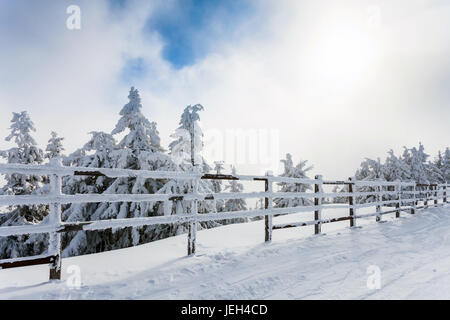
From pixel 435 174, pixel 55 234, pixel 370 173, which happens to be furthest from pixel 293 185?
pixel 435 174

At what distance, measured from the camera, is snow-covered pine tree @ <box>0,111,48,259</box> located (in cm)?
1305

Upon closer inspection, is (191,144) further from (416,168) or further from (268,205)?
(416,168)

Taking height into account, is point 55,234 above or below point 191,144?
below

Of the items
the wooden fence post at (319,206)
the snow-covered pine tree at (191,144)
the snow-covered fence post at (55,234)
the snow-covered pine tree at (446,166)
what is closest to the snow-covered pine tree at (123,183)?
the snow-covered pine tree at (191,144)

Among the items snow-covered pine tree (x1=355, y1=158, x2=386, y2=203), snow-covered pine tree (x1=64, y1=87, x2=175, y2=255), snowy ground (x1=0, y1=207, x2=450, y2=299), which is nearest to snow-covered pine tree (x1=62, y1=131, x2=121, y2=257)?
snow-covered pine tree (x1=64, y1=87, x2=175, y2=255)

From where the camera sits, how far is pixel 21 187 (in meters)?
14.6

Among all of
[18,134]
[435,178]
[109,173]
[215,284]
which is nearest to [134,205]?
[109,173]

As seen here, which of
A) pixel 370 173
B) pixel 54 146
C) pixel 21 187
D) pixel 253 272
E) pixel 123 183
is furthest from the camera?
pixel 370 173

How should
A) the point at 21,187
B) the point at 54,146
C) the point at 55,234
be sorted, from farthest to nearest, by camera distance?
1. the point at 54,146
2. the point at 21,187
3. the point at 55,234

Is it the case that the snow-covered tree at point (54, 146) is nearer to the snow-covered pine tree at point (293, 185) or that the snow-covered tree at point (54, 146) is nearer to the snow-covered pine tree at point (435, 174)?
the snow-covered pine tree at point (293, 185)

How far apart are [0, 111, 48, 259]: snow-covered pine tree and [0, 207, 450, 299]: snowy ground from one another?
33.7 feet

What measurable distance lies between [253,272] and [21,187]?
15.1 m

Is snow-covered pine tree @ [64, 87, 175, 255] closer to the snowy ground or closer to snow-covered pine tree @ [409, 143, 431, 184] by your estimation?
the snowy ground

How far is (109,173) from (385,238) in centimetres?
651
